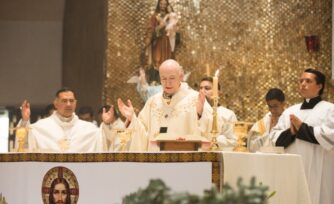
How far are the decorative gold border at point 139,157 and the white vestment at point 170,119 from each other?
1.15 meters

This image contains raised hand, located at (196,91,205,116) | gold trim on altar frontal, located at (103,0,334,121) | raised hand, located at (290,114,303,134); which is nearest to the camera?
raised hand, located at (196,91,205,116)

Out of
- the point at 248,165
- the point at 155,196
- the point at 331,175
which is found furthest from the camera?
the point at 331,175

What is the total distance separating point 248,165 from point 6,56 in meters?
10.1

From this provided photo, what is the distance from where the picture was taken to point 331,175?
8.21 meters

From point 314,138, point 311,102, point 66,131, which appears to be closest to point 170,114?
point 314,138

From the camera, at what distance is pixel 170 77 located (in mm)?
7113

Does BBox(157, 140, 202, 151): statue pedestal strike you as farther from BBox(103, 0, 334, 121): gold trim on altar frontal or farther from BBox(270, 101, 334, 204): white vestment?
BBox(103, 0, 334, 121): gold trim on altar frontal

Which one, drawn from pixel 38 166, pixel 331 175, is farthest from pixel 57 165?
pixel 331 175

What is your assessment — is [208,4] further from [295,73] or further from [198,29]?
[295,73]

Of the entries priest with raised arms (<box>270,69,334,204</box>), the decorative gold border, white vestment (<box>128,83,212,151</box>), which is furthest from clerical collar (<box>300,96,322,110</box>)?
the decorative gold border

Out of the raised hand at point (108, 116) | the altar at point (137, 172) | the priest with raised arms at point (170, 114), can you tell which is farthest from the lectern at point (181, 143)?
the raised hand at point (108, 116)

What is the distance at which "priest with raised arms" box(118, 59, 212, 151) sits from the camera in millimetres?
6910

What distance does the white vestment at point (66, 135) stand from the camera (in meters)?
8.05

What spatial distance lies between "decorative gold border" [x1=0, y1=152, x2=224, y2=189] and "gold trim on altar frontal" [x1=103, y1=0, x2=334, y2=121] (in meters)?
6.75
